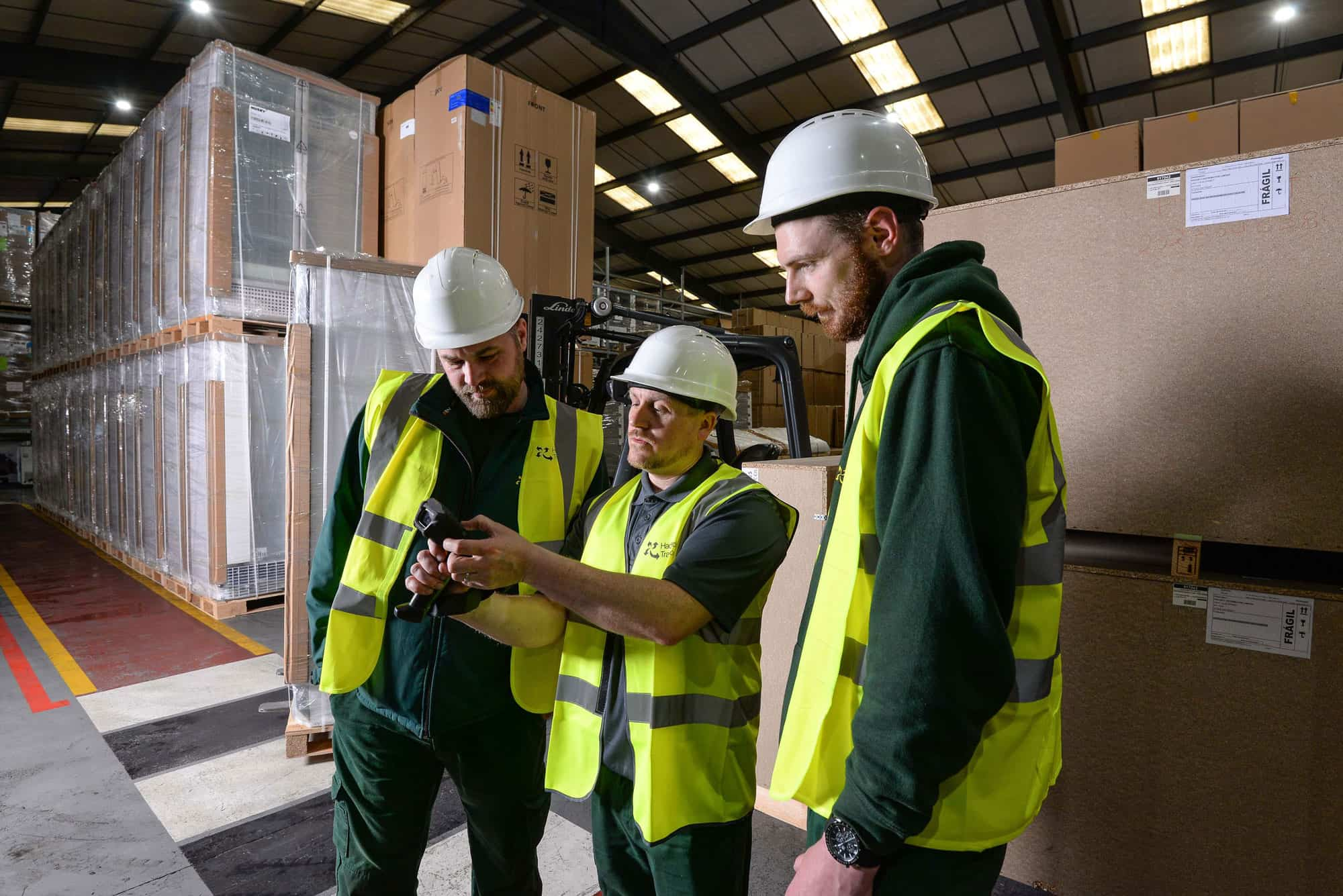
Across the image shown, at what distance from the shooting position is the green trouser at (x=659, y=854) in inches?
61.2

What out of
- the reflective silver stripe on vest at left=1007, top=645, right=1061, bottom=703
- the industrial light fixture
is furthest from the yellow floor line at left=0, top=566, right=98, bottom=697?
the industrial light fixture

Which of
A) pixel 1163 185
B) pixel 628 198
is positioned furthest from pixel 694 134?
pixel 1163 185

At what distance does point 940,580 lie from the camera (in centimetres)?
89

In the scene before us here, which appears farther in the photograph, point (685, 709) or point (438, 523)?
point (685, 709)

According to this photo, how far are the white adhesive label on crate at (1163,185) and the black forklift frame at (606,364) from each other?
2.03 metres

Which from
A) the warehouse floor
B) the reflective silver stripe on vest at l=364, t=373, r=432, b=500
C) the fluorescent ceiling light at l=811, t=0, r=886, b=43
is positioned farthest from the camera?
the fluorescent ceiling light at l=811, t=0, r=886, b=43

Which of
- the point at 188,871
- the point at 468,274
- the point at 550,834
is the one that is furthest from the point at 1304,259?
the point at 188,871

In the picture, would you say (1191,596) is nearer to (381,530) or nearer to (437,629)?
(437,629)

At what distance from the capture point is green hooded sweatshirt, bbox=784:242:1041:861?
0.88 meters

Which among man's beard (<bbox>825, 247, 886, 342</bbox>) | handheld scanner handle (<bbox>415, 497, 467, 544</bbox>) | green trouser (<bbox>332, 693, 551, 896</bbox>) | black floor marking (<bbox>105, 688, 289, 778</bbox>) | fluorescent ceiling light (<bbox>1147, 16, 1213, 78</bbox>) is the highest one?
fluorescent ceiling light (<bbox>1147, 16, 1213, 78</bbox>)

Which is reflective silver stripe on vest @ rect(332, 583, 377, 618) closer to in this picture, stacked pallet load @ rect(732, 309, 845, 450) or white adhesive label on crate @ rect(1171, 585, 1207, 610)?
white adhesive label on crate @ rect(1171, 585, 1207, 610)

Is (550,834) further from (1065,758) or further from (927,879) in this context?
(927,879)

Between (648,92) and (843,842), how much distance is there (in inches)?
449

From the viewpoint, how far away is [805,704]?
1161 mm
